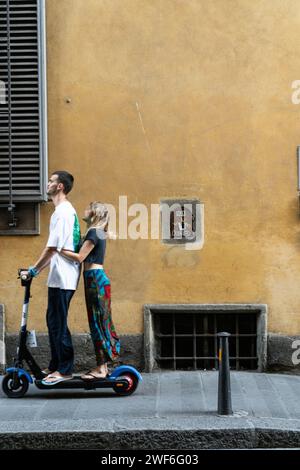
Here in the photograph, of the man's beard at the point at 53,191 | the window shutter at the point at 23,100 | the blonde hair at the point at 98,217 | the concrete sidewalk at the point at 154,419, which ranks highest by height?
the window shutter at the point at 23,100

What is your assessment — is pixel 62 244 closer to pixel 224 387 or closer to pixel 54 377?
pixel 54 377

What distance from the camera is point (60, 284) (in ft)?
27.2

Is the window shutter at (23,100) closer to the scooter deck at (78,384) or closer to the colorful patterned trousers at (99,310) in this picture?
the colorful patterned trousers at (99,310)

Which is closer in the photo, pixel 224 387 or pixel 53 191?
pixel 224 387

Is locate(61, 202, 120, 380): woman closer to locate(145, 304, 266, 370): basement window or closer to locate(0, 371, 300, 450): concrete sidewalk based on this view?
locate(0, 371, 300, 450): concrete sidewalk

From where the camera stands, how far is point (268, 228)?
9562mm

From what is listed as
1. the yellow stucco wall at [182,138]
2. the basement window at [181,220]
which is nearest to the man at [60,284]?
the yellow stucco wall at [182,138]

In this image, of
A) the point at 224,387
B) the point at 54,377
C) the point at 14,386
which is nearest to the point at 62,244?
the point at 54,377

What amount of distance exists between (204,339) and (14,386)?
2.28 m

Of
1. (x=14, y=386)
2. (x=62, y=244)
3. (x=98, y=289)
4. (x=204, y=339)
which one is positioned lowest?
(x=14, y=386)

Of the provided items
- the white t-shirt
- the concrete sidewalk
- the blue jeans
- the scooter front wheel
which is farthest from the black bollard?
the scooter front wheel

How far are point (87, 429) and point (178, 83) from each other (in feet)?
13.3

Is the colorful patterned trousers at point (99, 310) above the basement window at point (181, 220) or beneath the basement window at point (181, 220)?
beneath

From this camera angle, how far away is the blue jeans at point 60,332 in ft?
27.1
